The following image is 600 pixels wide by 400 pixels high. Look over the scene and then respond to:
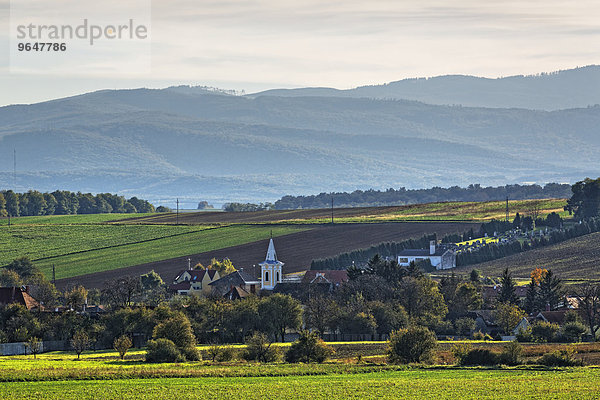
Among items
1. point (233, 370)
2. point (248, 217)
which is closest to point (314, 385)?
point (233, 370)

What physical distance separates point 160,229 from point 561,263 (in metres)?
66.8

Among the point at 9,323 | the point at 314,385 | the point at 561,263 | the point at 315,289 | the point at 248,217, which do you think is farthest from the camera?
the point at 248,217

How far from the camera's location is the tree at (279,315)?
91688 millimetres

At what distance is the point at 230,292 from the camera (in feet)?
377

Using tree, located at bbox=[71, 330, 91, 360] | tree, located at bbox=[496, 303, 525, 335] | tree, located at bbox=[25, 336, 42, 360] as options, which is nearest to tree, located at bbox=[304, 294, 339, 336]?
tree, located at bbox=[496, 303, 525, 335]

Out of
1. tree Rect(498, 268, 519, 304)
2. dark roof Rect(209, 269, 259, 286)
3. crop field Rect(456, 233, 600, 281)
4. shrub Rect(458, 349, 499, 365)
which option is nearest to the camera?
shrub Rect(458, 349, 499, 365)

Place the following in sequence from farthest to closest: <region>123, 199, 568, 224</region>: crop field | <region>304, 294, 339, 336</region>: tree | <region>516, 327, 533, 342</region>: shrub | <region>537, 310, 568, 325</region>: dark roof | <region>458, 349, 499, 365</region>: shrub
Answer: <region>123, 199, 568, 224</region>: crop field, <region>537, 310, 568, 325</region>: dark roof, <region>304, 294, 339, 336</region>: tree, <region>516, 327, 533, 342</region>: shrub, <region>458, 349, 499, 365</region>: shrub

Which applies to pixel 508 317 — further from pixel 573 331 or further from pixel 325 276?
pixel 325 276

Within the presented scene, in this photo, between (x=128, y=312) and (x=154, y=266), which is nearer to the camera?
(x=128, y=312)

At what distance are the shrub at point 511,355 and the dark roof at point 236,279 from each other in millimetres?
66311

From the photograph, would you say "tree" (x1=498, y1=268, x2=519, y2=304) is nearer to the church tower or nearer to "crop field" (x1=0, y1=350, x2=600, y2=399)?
the church tower

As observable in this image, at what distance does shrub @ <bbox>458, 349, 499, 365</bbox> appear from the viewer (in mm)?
64125

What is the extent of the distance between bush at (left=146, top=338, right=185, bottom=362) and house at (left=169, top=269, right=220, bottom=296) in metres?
53.2

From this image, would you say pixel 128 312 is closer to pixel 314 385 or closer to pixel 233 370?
pixel 233 370
